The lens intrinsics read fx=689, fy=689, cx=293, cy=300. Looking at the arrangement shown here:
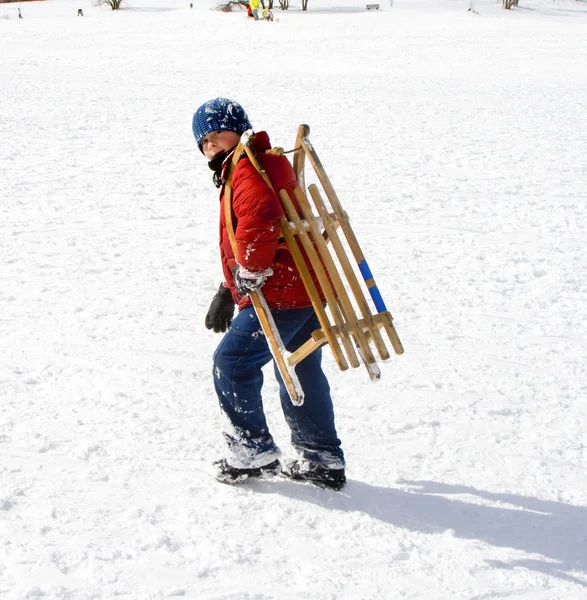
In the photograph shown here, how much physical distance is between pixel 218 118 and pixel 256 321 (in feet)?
2.71

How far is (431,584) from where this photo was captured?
8.31 feet

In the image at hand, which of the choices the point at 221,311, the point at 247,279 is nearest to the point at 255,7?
the point at 221,311

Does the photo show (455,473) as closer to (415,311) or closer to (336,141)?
(415,311)

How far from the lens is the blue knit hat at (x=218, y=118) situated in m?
2.73

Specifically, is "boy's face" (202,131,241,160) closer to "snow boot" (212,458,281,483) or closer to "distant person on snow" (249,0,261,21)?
"snow boot" (212,458,281,483)

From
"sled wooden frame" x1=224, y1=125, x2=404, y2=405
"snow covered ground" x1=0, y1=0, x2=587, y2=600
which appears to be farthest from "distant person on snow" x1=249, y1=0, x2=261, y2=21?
"sled wooden frame" x1=224, y1=125, x2=404, y2=405

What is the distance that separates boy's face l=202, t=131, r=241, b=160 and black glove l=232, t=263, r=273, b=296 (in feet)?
1.63

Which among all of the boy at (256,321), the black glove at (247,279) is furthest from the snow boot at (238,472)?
the black glove at (247,279)

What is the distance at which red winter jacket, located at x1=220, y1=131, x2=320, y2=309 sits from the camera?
100 inches

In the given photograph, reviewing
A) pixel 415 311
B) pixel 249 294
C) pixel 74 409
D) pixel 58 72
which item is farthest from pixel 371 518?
pixel 58 72

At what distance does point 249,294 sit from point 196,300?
2.46 m

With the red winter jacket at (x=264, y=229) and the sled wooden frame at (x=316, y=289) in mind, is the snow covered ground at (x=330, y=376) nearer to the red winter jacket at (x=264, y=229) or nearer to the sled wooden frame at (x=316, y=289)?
the sled wooden frame at (x=316, y=289)

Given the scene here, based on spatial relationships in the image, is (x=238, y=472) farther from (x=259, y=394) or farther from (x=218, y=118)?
(x=218, y=118)

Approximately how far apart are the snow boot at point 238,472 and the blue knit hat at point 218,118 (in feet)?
4.75
